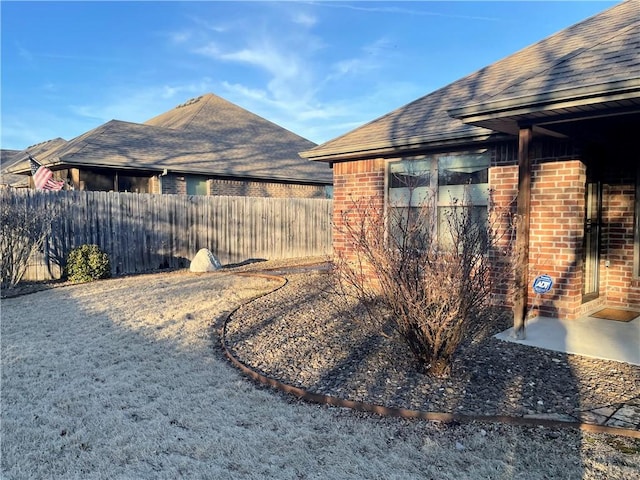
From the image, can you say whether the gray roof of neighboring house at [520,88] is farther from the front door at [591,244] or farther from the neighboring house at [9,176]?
the neighboring house at [9,176]

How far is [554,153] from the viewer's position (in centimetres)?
603

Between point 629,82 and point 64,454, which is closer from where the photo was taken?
point 64,454

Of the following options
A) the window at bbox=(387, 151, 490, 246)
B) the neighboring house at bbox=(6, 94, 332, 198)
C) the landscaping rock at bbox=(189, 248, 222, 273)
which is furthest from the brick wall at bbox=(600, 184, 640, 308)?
the neighboring house at bbox=(6, 94, 332, 198)

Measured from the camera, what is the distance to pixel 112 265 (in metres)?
11.0

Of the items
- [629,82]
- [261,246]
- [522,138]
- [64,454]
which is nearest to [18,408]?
[64,454]

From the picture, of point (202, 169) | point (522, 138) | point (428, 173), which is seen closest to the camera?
point (522, 138)

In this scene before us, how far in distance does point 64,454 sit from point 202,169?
1373cm

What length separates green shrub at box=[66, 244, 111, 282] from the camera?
9.69m

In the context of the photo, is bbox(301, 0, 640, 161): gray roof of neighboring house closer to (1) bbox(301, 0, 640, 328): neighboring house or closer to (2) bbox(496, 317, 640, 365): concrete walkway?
(1) bbox(301, 0, 640, 328): neighboring house

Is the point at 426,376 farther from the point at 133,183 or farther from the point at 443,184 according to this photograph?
the point at 133,183

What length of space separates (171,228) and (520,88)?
9.66 meters

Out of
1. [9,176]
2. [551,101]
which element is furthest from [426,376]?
[9,176]

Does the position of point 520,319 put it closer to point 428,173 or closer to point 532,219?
point 532,219

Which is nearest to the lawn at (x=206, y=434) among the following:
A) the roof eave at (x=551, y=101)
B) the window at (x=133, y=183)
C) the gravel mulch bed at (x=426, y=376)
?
the gravel mulch bed at (x=426, y=376)
